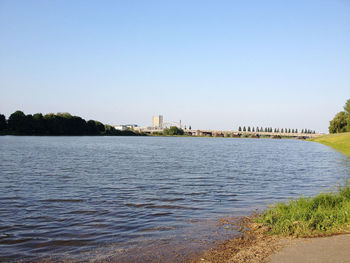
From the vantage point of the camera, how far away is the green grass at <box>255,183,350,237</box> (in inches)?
384

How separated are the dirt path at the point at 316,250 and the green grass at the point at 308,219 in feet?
2.09

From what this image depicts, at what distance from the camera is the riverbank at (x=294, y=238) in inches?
316

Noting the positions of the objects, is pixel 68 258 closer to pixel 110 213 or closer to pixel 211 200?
pixel 110 213

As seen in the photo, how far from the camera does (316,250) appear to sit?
8.16 meters

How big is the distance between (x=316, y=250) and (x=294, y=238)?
1329 mm

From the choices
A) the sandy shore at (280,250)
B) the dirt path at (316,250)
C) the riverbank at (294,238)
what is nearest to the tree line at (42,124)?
the riverbank at (294,238)

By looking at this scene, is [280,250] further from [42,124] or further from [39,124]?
[42,124]

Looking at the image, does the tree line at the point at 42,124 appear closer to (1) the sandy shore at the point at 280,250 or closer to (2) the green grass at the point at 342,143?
(2) the green grass at the point at 342,143

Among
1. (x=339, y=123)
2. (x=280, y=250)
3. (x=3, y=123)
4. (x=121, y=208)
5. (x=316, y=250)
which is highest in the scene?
(x=339, y=123)

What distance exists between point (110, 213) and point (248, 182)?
1271 centimetres

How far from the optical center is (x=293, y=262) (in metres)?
7.53

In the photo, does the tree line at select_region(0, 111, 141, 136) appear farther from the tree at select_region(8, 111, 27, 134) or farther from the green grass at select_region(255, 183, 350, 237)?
the green grass at select_region(255, 183, 350, 237)

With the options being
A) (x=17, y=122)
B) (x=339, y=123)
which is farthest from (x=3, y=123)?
(x=339, y=123)

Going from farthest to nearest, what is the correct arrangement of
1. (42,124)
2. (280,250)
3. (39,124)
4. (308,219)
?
(42,124) → (39,124) → (308,219) → (280,250)
